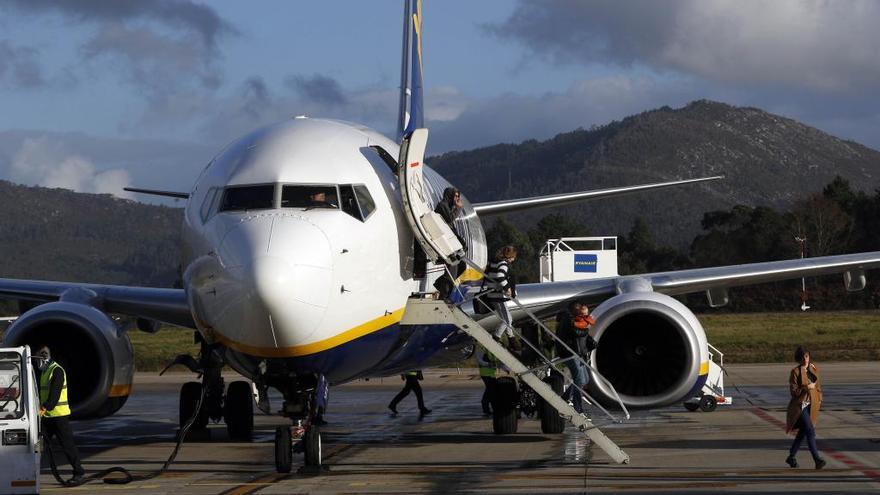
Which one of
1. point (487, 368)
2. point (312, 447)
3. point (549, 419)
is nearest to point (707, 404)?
point (549, 419)

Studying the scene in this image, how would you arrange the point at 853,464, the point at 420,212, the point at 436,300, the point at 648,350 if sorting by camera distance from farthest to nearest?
the point at 648,350 < the point at 436,300 < the point at 420,212 < the point at 853,464

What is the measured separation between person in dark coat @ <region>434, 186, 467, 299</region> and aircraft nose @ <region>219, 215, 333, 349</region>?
9.71 feet

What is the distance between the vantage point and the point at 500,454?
16922mm

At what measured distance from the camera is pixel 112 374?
18312mm

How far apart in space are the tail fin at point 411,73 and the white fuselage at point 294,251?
8602 millimetres

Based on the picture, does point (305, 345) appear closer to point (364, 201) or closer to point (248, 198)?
point (248, 198)

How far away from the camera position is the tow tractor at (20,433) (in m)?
13.0

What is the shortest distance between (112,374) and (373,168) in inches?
213

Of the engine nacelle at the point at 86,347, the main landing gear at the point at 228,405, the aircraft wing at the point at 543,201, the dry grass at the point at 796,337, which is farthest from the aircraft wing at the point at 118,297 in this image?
the dry grass at the point at 796,337

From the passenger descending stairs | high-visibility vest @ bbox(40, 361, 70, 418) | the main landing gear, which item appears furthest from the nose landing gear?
the main landing gear

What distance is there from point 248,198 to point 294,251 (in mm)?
1384

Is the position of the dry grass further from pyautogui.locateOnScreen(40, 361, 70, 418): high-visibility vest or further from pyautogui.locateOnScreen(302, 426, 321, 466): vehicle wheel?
pyautogui.locateOnScreen(40, 361, 70, 418): high-visibility vest

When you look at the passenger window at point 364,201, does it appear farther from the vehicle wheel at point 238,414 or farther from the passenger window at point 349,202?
the vehicle wheel at point 238,414

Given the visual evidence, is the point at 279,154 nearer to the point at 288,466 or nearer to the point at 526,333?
the point at 288,466
